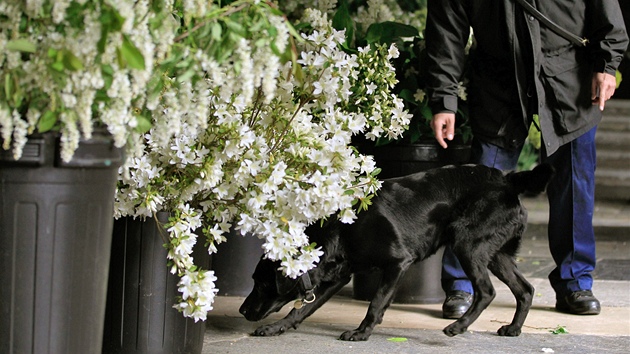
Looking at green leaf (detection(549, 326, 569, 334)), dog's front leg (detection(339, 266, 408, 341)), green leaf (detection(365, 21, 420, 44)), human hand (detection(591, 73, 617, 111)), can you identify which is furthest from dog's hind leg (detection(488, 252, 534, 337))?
green leaf (detection(365, 21, 420, 44))

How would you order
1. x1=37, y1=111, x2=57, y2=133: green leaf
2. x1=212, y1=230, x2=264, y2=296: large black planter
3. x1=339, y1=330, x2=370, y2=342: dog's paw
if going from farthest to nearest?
x1=212, y1=230, x2=264, y2=296: large black planter → x1=339, y1=330, x2=370, y2=342: dog's paw → x1=37, y1=111, x2=57, y2=133: green leaf

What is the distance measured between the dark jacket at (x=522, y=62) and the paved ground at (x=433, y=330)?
3.01 feet

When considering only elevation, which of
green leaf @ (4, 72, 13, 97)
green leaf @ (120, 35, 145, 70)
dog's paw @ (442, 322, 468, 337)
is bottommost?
dog's paw @ (442, 322, 468, 337)

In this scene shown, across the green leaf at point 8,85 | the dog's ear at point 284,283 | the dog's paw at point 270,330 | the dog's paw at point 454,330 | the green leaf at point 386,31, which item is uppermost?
the green leaf at point 386,31

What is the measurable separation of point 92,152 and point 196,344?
4.28 ft

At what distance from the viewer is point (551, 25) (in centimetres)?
452

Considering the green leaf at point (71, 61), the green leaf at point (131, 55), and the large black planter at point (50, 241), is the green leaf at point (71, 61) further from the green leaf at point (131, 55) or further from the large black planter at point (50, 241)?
the large black planter at point (50, 241)

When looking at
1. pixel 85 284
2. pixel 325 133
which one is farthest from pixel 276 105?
pixel 85 284

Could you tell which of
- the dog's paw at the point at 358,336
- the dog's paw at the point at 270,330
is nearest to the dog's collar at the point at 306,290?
the dog's paw at the point at 270,330

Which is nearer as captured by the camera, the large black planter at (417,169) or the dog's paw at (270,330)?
the dog's paw at (270,330)

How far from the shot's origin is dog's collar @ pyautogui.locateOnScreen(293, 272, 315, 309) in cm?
413

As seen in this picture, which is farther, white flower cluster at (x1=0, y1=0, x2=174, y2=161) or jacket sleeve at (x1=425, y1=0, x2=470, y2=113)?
jacket sleeve at (x1=425, y1=0, x2=470, y2=113)

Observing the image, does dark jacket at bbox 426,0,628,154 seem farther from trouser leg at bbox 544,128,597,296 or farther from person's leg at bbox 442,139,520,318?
trouser leg at bbox 544,128,597,296

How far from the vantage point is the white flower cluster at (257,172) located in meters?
3.38
